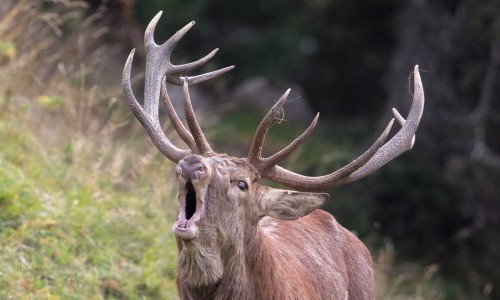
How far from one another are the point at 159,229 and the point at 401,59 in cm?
1097

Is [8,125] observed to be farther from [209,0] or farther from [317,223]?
[209,0]

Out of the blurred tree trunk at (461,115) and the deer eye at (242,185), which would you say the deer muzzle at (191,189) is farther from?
the blurred tree trunk at (461,115)

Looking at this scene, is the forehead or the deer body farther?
the deer body

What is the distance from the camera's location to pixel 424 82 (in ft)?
60.3

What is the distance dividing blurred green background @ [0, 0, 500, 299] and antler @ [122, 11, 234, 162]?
1.32 metres

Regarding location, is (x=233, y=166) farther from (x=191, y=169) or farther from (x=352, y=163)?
(x=352, y=163)

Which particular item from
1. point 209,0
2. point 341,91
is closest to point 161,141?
point 209,0

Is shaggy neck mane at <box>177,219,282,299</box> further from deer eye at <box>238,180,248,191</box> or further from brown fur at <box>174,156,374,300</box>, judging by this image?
deer eye at <box>238,180,248,191</box>

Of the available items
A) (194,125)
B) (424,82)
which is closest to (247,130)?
(424,82)

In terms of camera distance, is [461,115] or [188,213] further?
[461,115]

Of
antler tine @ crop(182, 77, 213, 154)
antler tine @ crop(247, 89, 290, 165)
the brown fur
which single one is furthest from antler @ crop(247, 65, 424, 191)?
antler tine @ crop(182, 77, 213, 154)

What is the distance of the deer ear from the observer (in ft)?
19.7

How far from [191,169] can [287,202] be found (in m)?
0.81

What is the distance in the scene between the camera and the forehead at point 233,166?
575 centimetres
